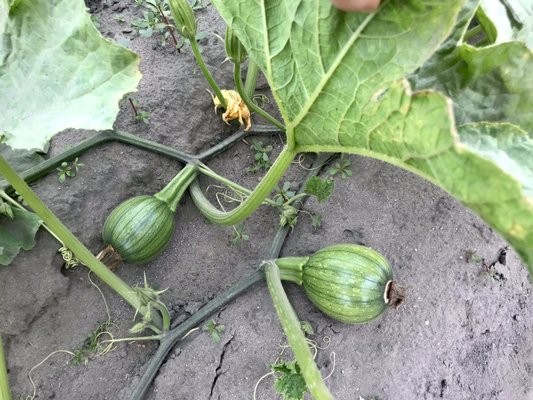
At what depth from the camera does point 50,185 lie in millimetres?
1629

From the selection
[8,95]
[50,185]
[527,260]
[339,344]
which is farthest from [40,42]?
[339,344]

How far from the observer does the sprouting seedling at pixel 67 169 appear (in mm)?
1624

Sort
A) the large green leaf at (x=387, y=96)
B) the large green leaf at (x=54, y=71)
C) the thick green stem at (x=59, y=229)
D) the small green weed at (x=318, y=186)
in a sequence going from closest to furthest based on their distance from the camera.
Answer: the large green leaf at (x=387, y=96)
the large green leaf at (x=54, y=71)
the thick green stem at (x=59, y=229)
the small green weed at (x=318, y=186)

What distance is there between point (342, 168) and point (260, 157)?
0.29 metres

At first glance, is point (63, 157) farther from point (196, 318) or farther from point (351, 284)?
point (351, 284)

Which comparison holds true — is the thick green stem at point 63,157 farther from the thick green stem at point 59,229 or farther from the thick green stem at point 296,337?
the thick green stem at point 296,337

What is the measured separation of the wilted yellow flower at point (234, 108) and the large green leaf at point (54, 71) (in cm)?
75

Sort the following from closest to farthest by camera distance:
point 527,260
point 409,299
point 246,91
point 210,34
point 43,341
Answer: point 527,260
point 43,341
point 409,299
point 246,91
point 210,34

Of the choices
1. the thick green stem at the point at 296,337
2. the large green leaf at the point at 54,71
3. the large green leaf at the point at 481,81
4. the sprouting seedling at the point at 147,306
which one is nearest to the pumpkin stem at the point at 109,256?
the sprouting seedling at the point at 147,306

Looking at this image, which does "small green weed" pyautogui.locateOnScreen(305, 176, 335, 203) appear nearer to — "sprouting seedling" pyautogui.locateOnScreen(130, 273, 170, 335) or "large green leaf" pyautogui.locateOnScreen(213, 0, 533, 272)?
"large green leaf" pyautogui.locateOnScreen(213, 0, 533, 272)

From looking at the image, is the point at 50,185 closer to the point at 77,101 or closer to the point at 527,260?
the point at 77,101

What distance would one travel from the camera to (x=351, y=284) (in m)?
1.45

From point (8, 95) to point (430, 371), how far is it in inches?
53.4

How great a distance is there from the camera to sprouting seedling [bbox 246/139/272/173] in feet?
6.07
